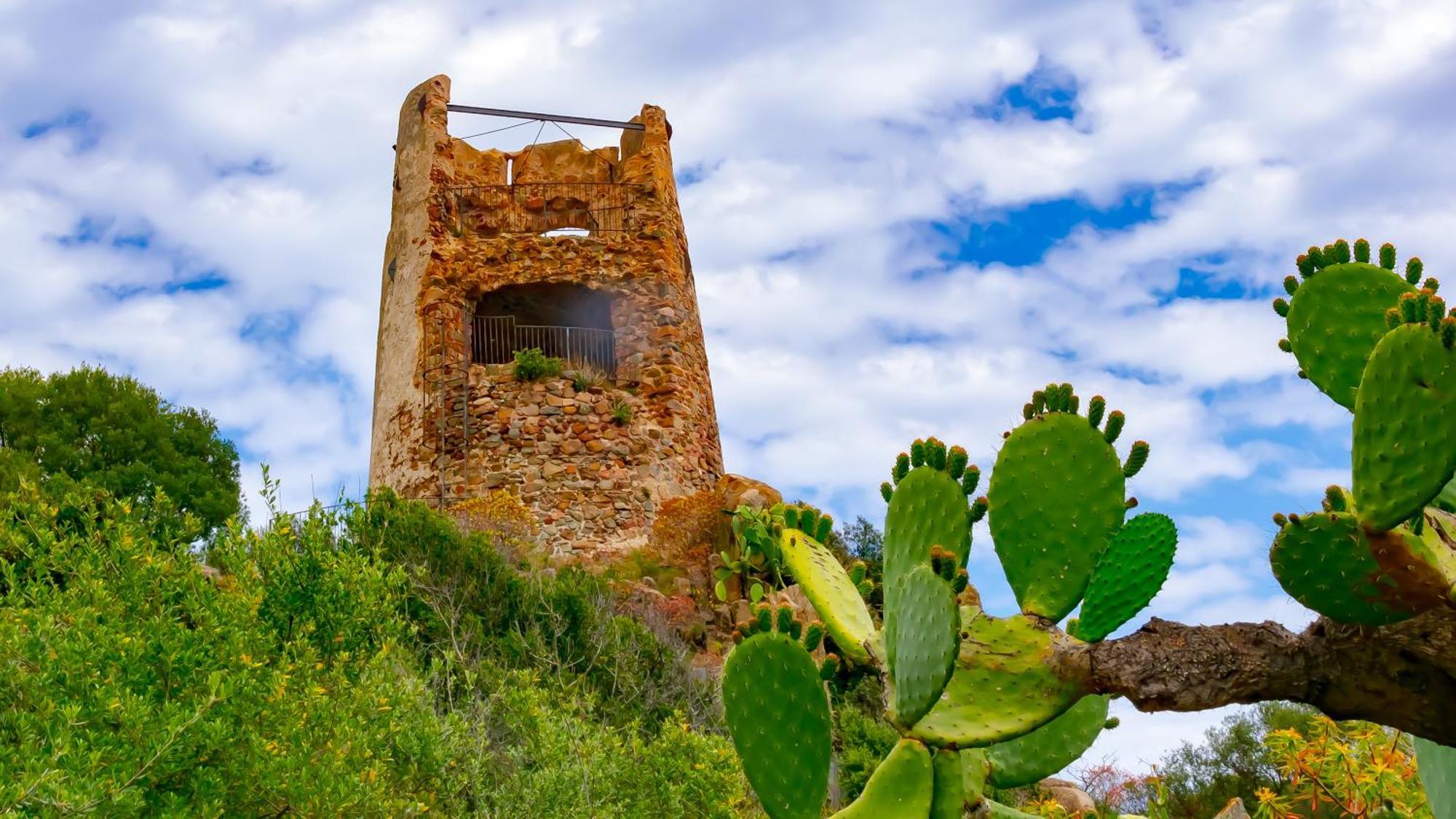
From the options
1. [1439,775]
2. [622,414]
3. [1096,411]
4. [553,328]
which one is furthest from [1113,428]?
[553,328]

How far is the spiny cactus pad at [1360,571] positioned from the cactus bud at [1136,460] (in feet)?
1.23

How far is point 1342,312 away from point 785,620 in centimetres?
139

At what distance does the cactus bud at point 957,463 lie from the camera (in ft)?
9.18

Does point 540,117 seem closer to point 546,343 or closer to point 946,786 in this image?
point 546,343

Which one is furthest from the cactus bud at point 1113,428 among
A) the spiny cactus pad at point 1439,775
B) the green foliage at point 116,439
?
the green foliage at point 116,439

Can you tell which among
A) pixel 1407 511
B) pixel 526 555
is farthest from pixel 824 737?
pixel 526 555

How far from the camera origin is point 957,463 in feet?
9.18

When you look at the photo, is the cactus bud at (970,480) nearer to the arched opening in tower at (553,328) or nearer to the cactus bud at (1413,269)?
the cactus bud at (1413,269)

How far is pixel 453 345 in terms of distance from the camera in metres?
16.0

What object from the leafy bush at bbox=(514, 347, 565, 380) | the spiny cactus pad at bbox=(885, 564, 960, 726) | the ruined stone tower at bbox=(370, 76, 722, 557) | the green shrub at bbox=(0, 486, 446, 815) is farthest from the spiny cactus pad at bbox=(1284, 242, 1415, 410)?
the leafy bush at bbox=(514, 347, 565, 380)

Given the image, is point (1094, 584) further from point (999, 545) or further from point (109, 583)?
point (109, 583)

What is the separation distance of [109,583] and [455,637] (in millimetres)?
5769

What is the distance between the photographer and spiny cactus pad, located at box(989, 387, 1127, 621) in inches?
103

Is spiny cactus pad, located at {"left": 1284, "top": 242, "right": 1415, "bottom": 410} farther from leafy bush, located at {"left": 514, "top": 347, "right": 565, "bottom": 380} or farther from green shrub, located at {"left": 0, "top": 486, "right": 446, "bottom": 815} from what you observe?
leafy bush, located at {"left": 514, "top": 347, "right": 565, "bottom": 380}
